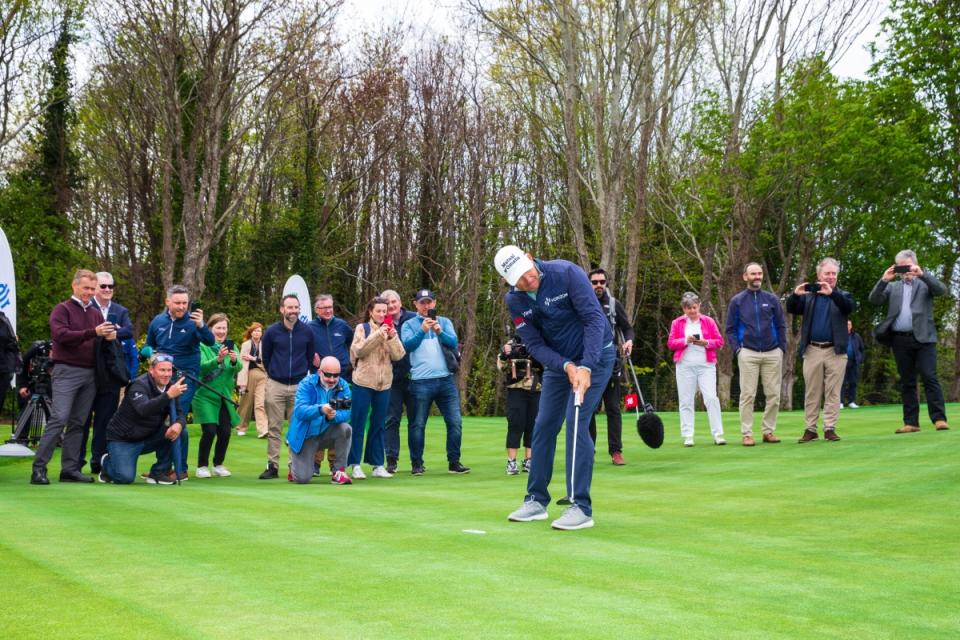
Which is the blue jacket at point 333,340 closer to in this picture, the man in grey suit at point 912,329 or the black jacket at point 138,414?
the black jacket at point 138,414

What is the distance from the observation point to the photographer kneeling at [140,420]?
37.9 ft

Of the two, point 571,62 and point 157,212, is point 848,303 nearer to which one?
point 571,62

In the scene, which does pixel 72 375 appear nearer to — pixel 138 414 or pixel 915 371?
pixel 138 414

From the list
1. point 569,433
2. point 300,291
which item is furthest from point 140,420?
point 300,291

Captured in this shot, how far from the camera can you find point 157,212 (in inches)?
1516

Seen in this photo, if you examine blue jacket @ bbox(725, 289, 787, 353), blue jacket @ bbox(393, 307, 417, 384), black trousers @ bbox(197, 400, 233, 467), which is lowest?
black trousers @ bbox(197, 400, 233, 467)

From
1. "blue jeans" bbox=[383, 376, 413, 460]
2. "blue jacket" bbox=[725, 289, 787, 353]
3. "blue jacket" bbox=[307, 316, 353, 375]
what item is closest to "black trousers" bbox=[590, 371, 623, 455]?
"blue jacket" bbox=[725, 289, 787, 353]

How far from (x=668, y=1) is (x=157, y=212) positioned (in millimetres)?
19601

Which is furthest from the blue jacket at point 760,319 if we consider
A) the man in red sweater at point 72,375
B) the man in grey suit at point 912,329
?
the man in red sweater at point 72,375

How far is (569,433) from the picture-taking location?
25.8ft

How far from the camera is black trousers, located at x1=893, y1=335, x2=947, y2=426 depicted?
548 inches

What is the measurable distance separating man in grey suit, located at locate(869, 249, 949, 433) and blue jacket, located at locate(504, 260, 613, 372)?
7.19m

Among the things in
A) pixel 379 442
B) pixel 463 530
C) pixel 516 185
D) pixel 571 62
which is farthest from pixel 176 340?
pixel 516 185

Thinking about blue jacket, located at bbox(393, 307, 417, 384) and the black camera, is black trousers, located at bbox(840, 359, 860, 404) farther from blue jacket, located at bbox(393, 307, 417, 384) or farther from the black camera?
the black camera
